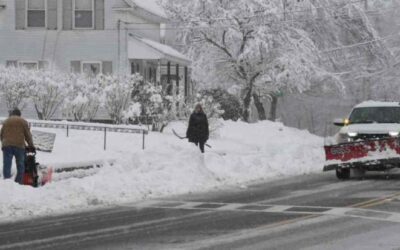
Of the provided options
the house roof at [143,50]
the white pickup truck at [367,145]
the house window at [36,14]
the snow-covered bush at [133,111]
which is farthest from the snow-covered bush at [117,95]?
the white pickup truck at [367,145]

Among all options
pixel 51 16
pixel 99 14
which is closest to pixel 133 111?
pixel 99 14

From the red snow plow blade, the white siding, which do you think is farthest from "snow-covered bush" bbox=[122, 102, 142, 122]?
the red snow plow blade

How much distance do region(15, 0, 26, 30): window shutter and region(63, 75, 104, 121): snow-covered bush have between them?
22.9 ft

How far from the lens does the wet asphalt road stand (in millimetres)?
9891

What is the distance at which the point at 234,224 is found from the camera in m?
11.5

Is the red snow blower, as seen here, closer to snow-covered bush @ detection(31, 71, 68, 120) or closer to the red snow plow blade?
the red snow plow blade

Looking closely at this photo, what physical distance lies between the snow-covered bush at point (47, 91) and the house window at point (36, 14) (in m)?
6.73

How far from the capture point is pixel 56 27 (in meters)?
35.3

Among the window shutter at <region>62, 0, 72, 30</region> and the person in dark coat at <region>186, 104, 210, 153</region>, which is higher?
the window shutter at <region>62, 0, 72, 30</region>

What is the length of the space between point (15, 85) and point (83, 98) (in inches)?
99.3

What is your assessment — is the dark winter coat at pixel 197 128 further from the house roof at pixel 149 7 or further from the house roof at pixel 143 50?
the house roof at pixel 149 7

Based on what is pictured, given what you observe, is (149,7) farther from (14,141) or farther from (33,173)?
(33,173)

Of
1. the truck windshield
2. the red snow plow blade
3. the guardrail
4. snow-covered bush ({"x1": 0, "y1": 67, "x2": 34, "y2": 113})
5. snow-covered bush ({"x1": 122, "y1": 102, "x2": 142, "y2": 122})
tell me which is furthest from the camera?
snow-covered bush ({"x1": 0, "y1": 67, "x2": 34, "y2": 113})

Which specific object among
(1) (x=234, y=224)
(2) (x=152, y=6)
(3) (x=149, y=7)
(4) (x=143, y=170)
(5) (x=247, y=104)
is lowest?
(1) (x=234, y=224)
